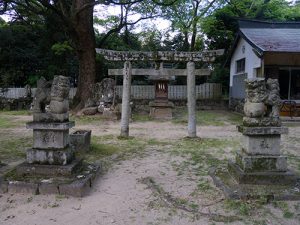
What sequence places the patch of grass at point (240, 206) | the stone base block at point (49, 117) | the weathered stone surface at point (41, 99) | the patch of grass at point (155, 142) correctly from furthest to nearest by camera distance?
the patch of grass at point (155, 142)
the weathered stone surface at point (41, 99)
the stone base block at point (49, 117)
the patch of grass at point (240, 206)

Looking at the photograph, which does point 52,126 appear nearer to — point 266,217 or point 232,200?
point 232,200

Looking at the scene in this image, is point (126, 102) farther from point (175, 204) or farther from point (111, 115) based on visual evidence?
point (175, 204)

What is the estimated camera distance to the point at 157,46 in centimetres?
2844

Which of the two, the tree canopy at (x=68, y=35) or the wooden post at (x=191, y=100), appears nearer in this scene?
the wooden post at (x=191, y=100)

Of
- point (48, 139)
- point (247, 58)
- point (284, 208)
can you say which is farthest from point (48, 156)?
point (247, 58)

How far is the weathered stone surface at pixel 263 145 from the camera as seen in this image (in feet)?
19.1

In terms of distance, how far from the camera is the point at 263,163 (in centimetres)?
579

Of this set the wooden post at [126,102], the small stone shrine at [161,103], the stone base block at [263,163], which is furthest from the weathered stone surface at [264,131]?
the small stone shrine at [161,103]

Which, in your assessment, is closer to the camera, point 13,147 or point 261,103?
point 261,103

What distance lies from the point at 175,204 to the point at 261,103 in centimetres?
224

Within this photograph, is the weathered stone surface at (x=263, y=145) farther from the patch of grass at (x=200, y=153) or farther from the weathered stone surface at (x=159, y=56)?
the weathered stone surface at (x=159, y=56)

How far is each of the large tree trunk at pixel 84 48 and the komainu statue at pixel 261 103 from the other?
13074 millimetres

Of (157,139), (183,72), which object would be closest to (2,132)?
(157,139)

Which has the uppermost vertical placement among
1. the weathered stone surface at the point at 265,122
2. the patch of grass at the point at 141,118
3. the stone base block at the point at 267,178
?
the weathered stone surface at the point at 265,122
